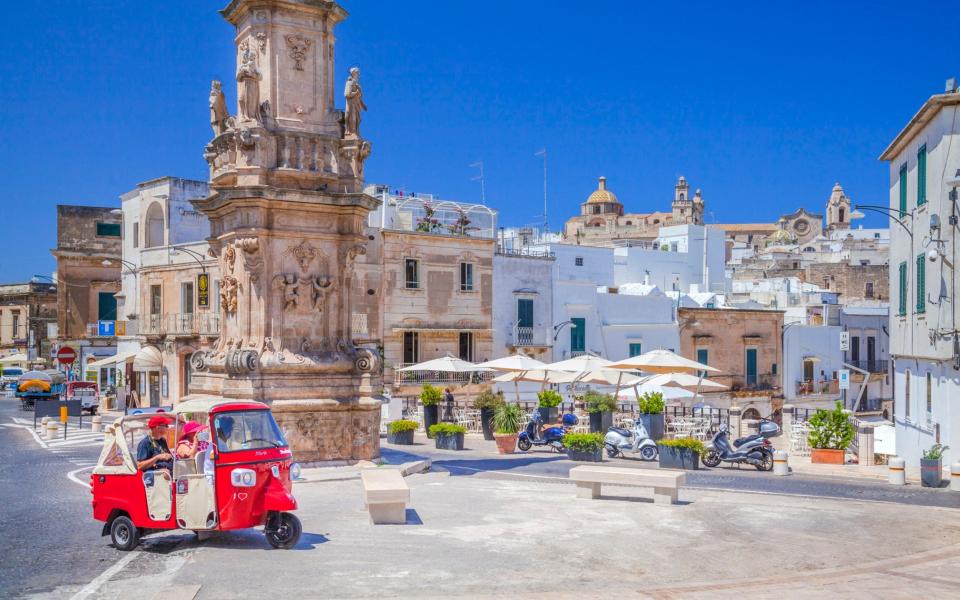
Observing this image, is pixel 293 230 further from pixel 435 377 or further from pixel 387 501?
pixel 435 377

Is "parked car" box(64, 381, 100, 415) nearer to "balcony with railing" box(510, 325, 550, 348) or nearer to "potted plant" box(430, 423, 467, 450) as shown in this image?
"balcony with railing" box(510, 325, 550, 348)

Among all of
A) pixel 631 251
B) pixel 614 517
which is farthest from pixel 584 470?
pixel 631 251

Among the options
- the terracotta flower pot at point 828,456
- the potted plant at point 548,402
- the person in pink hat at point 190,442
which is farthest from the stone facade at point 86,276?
the person in pink hat at point 190,442

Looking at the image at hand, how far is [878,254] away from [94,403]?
62.2m

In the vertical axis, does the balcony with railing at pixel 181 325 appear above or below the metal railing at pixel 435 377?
above

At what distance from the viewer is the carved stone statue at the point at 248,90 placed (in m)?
17.4

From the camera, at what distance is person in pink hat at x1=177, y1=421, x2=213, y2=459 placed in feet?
37.2

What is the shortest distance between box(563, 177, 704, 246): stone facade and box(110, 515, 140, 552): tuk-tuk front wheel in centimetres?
8851

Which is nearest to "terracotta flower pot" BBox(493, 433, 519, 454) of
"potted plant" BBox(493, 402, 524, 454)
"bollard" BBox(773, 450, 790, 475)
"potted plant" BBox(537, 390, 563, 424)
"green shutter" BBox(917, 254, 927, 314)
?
"potted plant" BBox(493, 402, 524, 454)

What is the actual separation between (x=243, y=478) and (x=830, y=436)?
569 inches

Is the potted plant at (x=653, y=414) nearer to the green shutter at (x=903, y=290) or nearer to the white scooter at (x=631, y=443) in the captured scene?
the white scooter at (x=631, y=443)

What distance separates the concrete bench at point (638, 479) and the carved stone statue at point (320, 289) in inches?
216

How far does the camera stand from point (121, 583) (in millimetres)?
9812

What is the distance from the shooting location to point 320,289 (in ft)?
58.9
